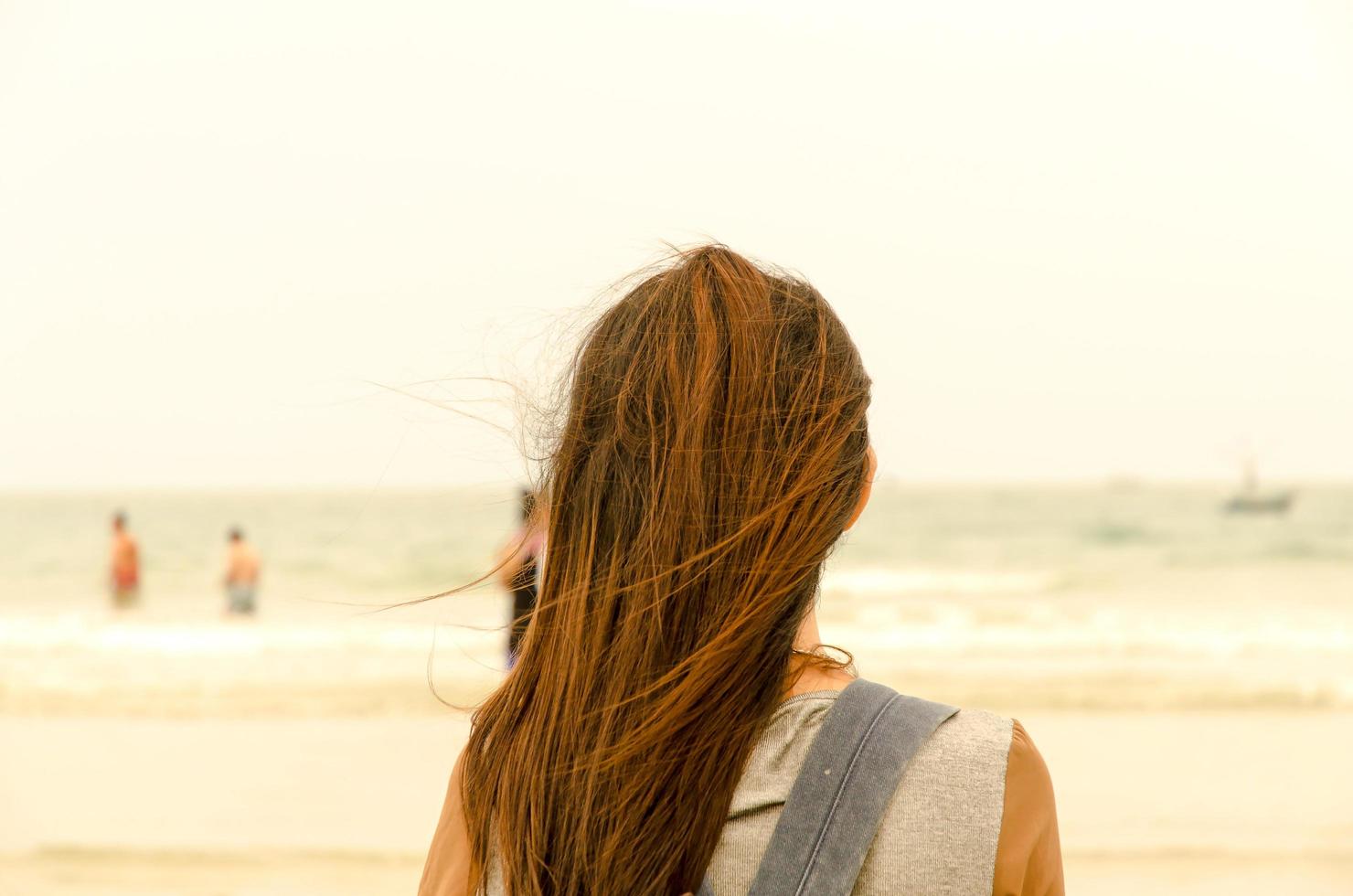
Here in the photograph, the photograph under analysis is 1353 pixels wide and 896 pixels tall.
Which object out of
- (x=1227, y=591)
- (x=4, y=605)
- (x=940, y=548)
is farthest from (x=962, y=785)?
(x=940, y=548)

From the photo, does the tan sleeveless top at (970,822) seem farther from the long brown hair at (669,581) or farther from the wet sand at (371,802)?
the wet sand at (371,802)

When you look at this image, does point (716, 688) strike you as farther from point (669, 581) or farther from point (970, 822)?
point (970, 822)

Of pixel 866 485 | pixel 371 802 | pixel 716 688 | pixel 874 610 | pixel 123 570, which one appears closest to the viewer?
pixel 716 688

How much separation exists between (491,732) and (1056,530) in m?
35.2

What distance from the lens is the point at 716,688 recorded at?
0.99 metres

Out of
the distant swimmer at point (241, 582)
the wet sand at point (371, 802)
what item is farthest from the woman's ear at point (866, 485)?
the distant swimmer at point (241, 582)

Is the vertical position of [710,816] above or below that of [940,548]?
above

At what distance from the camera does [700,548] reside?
1011 mm

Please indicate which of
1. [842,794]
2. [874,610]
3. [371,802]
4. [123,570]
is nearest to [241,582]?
[123,570]

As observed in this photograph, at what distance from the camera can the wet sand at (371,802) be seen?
214 inches

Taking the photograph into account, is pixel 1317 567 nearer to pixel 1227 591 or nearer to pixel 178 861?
pixel 1227 591

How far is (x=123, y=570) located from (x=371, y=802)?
13.7 meters

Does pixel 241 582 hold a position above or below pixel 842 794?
below

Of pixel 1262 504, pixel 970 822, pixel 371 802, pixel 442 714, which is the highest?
pixel 970 822
